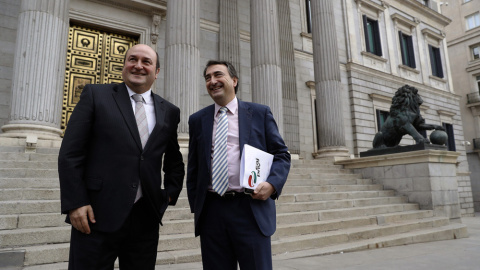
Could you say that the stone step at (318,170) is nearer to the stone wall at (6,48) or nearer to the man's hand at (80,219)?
→ the man's hand at (80,219)

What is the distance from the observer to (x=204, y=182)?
2.39 meters

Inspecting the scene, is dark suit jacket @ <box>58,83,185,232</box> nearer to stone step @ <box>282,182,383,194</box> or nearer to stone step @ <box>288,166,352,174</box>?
stone step @ <box>282,182,383,194</box>

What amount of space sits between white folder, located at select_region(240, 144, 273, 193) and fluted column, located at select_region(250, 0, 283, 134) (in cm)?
945

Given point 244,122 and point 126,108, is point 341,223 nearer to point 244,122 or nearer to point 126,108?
point 244,122

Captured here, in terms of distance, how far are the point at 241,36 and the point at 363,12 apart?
929cm

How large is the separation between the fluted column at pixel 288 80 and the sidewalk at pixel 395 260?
31.8 feet

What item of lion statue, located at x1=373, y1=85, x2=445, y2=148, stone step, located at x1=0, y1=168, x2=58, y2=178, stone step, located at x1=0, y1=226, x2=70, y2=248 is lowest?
stone step, located at x1=0, y1=226, x2=70, y2=248

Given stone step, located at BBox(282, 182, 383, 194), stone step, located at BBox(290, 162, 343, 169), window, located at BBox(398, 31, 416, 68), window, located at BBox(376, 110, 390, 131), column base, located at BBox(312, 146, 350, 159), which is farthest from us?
window, located at BBox(398, 31, 416, 68)

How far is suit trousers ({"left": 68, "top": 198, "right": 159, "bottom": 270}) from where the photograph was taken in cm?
194

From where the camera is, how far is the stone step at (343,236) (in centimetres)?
564

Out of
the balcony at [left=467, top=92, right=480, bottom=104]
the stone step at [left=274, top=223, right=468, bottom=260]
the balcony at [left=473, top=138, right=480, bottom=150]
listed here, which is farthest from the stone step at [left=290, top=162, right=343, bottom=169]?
the balcony at [left=467, top=92, right=480, bottom=104]

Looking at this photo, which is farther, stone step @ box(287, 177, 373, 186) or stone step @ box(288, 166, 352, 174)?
stone step @ box(288, 166, 352, 174)

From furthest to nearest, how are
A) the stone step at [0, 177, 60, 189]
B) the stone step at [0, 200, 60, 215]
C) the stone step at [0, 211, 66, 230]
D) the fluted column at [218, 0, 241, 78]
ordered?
the fluted column at [218, 0, 241, 78], the stone step at [0, 177, 60, 189], the stone step at [0, 200, 60, 215], the stone step at [0, 211, 66, 230]

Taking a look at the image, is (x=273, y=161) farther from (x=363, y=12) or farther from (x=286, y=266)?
(x=363, y=12)
